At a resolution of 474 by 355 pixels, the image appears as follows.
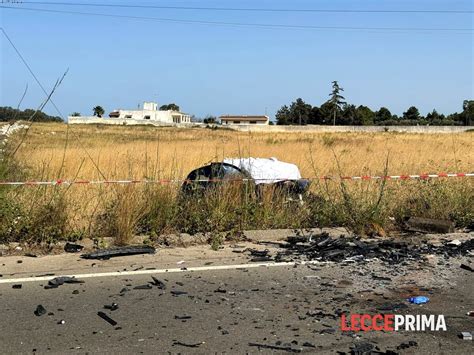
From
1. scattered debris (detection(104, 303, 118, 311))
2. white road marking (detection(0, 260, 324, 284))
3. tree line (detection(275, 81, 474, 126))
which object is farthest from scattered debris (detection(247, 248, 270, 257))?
tree line (detection(275, 81, 474, 126))

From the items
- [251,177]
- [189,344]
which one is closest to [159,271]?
[189,344]

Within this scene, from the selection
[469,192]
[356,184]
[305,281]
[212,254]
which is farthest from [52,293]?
[469,192]

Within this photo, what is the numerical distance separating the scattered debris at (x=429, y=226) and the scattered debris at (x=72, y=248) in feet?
16.0

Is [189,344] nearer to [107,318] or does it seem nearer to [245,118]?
[107,318]

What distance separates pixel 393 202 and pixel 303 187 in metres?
1.65

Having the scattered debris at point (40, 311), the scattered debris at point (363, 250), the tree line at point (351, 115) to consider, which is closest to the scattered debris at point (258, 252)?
the scattered debris at point (363, 250)

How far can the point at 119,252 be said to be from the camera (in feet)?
21.3

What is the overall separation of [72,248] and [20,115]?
261 cm

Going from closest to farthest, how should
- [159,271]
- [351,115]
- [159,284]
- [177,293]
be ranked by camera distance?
[177,293], [159,284], [159,271], [351,115]

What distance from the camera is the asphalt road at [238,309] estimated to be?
12.9 ft

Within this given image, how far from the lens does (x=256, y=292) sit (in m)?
5.16

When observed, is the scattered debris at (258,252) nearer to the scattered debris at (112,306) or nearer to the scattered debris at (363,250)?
the scattered debris at (363,250)

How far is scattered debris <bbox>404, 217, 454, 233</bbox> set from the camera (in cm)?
784

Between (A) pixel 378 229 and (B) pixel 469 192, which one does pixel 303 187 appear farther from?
(B) pixel 469 192
